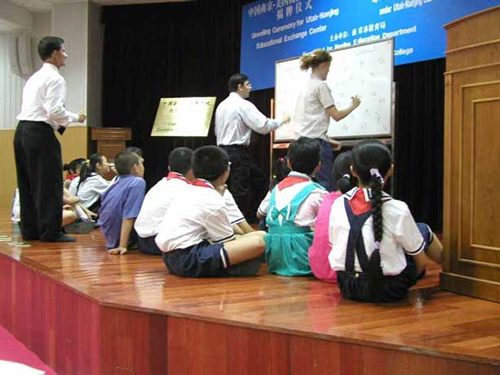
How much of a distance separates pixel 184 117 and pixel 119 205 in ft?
9.87

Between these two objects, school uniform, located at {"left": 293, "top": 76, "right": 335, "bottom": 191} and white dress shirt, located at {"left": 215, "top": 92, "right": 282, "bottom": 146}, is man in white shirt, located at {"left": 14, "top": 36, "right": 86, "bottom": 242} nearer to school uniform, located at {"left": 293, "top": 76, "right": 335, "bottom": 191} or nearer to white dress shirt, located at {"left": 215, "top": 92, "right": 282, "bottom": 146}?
white dress shirt, located at {"left": 215, "top": 92, "right": 282, "bottom": 146}

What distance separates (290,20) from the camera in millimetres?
5699

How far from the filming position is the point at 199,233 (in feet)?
8.95

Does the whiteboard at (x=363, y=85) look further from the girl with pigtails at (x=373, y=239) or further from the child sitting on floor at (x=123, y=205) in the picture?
the girl with pigtails at (x=373, y=239)

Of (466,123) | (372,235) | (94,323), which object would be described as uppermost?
(466,123)

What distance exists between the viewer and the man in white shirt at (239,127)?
4477 millimetres

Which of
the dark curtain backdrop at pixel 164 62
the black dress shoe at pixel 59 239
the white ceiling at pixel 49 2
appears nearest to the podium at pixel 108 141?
the dark curtain backdrop at pixel 164 62

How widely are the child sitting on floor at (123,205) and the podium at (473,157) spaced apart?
186 centimetres

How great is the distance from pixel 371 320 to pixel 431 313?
0.25 m

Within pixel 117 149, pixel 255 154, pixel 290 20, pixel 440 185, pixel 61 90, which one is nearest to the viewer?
pixel 61 90

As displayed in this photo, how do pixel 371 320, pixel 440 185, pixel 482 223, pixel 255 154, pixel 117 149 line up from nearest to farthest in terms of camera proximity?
pixel 371 320 → pixel 482 223 → pixel 440 185 → pixel 255 154 → pixel 117 149

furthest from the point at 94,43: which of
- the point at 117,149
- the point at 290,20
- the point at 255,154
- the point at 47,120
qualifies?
the point at 47,120

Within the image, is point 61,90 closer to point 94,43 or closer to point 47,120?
point 47,120

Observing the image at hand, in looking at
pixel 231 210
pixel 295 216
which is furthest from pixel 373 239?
pixel 231 210
